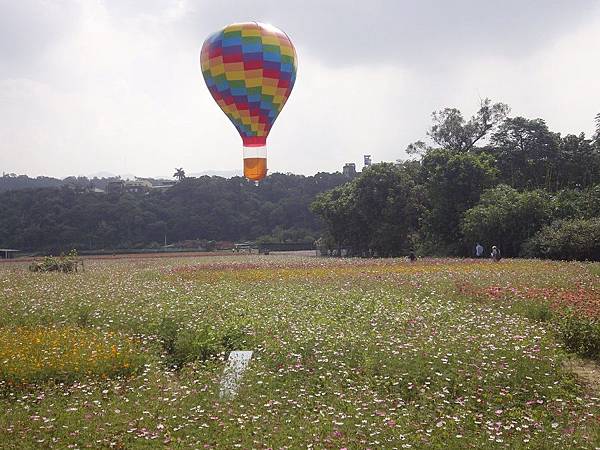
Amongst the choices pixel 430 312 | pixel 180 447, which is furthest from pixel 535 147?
pixel 180 447

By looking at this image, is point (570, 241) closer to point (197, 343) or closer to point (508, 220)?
point (508, 220)

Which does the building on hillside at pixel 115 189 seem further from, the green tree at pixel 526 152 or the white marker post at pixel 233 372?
the white marker post at pixel 233 372

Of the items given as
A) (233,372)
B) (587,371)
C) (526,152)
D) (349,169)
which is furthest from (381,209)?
(349,169)

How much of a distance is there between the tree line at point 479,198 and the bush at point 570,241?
0.17 ft

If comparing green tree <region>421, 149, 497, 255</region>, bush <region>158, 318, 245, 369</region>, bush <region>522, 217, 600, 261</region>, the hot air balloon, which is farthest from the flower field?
green tree <region>421, 149, 497, 255</region>

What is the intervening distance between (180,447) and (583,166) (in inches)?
2067

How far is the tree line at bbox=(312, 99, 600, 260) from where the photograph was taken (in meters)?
35.1

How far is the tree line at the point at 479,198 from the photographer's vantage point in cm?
3506

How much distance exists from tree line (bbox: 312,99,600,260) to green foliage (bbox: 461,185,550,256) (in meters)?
0.06

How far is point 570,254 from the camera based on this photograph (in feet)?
99.6

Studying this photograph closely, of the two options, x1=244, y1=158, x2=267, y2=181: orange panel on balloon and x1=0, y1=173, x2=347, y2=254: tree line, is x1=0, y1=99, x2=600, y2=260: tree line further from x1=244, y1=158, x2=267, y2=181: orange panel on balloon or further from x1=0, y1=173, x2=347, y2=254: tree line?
x1=244, y1=158, x2=267, y2=181: orange panel on balloon

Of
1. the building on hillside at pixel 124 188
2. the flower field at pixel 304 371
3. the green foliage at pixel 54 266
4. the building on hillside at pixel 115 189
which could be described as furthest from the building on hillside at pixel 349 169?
the flower field at pixel 304 371

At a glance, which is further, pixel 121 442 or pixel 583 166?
pixel 583 166

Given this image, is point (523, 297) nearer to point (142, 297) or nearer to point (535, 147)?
point (142, 297)
